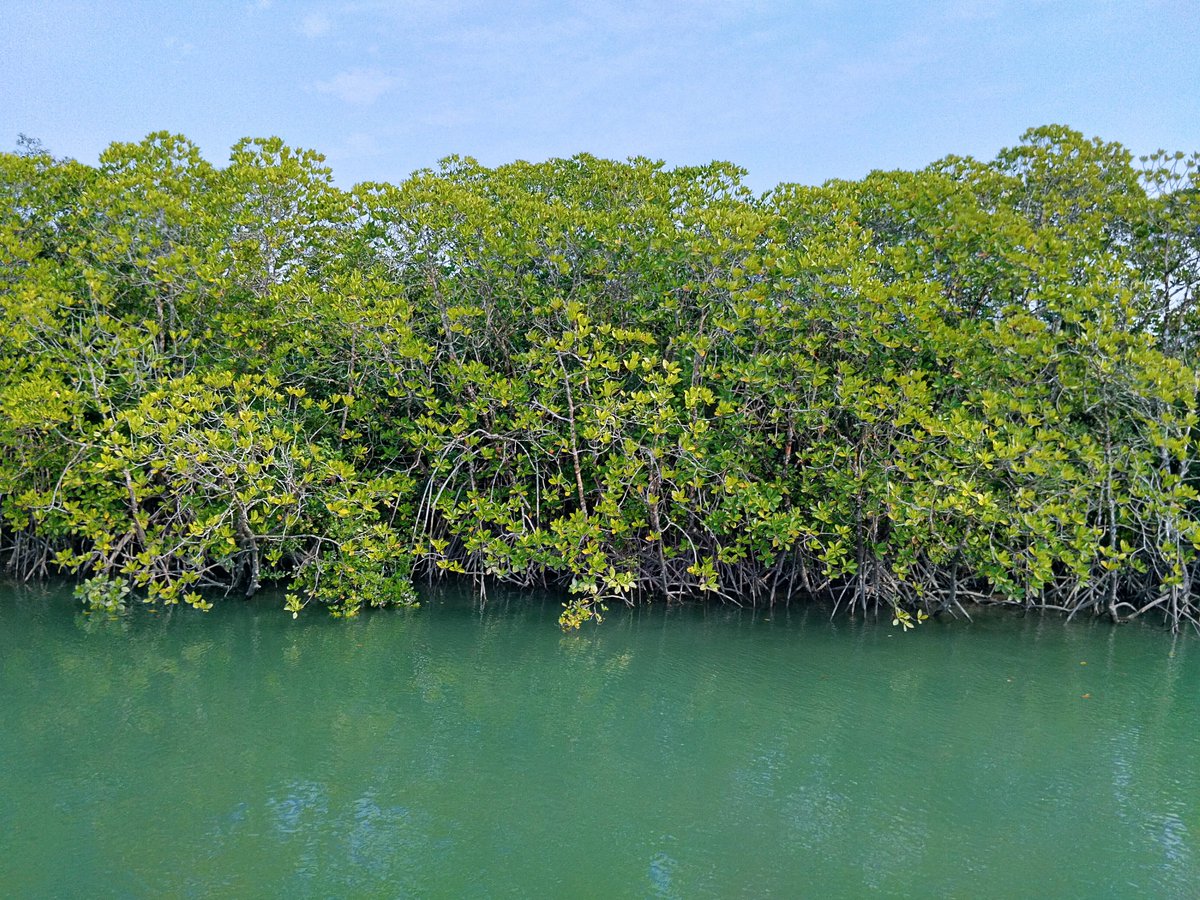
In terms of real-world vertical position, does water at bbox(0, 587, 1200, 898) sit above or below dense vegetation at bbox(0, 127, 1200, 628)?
below

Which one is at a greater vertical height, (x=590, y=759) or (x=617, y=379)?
(x=617, y=379)

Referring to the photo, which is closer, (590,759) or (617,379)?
(590,759)

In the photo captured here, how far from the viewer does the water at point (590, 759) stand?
3.50 m

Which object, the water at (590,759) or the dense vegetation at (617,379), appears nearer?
the water at (590,759)

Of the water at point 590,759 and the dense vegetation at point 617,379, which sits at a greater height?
the dense vegetation at point 617,379

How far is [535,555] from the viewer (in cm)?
711

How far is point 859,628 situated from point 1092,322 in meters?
2.88

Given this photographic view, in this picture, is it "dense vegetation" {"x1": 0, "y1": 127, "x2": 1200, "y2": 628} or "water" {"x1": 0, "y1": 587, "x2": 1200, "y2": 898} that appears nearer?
"water" {"x1": 0, "y1": 587, "x2": 1200, "y2": 898}

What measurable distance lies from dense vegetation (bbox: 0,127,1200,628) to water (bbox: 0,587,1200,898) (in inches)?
24.5

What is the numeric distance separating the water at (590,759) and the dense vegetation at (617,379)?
0.62 m

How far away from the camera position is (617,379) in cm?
739

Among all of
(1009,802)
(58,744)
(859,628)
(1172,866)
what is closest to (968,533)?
(859,628)

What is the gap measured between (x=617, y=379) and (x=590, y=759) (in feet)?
11.6

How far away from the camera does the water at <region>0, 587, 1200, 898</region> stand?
3502mm
